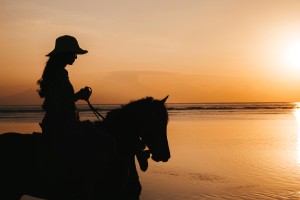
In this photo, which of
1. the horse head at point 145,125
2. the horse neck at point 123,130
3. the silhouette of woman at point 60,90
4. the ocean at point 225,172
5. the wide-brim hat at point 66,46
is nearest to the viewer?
the silhouette of woman at point 60,90

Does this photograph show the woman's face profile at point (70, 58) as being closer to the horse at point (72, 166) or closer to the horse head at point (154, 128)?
the horse at point (72, 166)

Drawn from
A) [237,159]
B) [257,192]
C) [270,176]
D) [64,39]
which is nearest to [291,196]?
[257,192]

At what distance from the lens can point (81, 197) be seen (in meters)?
4.48

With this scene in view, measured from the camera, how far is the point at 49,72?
457cm

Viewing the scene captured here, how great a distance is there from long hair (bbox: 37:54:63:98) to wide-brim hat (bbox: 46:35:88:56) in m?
0.08

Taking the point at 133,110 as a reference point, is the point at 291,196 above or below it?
above

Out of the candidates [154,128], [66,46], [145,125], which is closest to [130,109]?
[145,125]

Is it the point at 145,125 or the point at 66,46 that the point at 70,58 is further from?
the point at 145,125

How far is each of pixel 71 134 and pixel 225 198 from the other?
19.4 feet

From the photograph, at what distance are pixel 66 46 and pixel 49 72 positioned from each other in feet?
1.28

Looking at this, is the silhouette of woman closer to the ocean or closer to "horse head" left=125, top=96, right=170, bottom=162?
"horse head" left=125, top=96, right=170, bottom=162

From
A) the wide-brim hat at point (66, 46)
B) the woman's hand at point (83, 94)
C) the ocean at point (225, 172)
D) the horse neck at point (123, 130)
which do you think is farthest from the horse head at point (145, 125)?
the ocean at point (225, 172)

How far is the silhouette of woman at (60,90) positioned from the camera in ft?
14.5

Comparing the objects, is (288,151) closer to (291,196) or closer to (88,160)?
(291,196)
